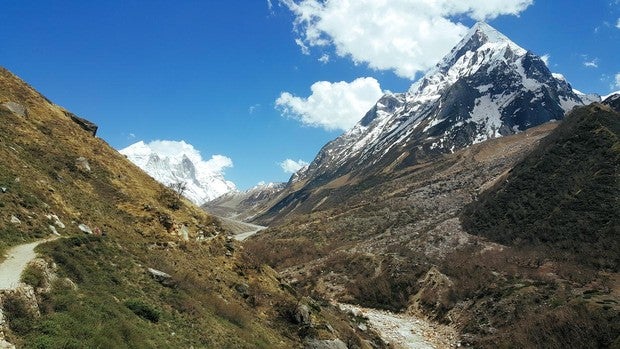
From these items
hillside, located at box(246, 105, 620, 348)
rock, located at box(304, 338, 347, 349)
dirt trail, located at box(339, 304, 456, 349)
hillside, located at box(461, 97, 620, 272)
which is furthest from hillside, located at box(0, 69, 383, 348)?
hillside, located at box(461, 97, 620, 272)

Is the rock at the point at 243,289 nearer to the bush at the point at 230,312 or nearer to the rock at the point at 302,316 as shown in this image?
the bush at the point at 230,312

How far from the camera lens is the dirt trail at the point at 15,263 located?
62.2 feet

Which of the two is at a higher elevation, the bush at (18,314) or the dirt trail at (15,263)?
the dirt trail at (15,263)

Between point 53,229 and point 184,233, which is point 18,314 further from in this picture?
point 184,233

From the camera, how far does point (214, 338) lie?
86.8 ft

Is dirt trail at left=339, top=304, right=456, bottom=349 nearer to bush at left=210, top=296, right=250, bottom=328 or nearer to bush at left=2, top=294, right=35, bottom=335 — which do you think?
bush at left=210, top=296, right=250, bottom=328

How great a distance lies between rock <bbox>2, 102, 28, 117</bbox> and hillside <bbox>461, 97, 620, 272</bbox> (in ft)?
240

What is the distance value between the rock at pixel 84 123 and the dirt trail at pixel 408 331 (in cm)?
4341

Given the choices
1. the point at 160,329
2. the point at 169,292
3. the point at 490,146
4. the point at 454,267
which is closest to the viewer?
the point at 160,329

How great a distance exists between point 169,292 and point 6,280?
1133cm

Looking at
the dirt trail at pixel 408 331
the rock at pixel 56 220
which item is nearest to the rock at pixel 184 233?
the rock at pixel 56 220

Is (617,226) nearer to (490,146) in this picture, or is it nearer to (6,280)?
(6,280)

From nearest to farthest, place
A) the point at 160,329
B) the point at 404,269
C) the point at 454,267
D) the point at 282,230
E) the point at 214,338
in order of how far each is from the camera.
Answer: the point at 160,329
the point at 214,338
the point at 454,267
the point at 404,269
the point at 282,230

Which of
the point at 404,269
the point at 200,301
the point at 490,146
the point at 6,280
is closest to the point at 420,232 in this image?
the point at 404,269
